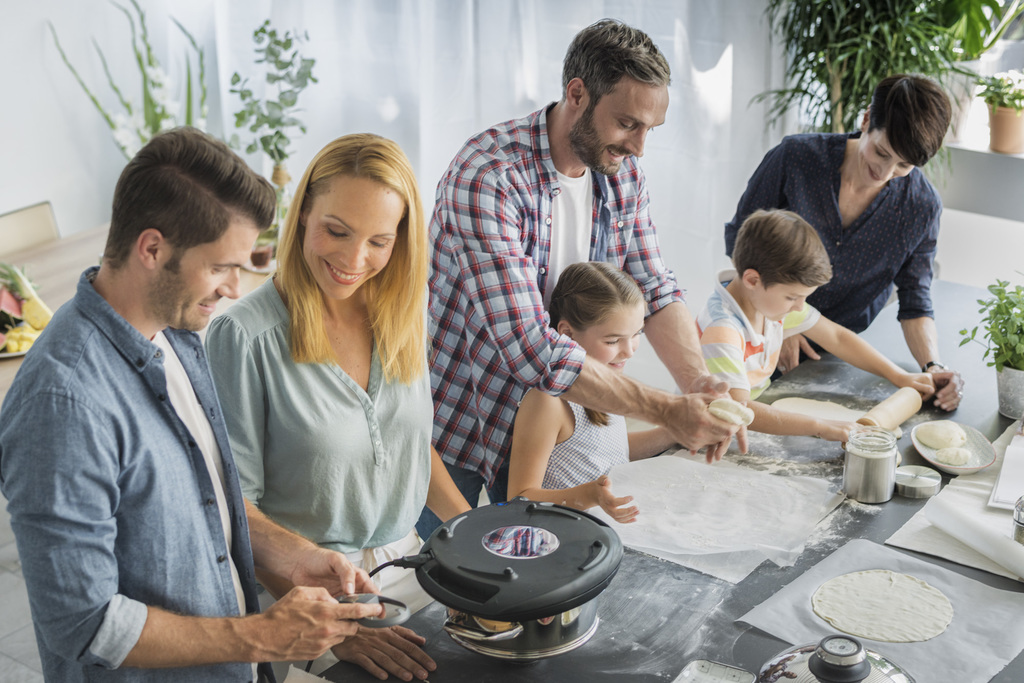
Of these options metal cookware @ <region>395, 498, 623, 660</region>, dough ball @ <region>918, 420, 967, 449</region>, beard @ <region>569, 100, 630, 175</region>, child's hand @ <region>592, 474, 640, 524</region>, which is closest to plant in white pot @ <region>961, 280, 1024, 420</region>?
dough ball @ <region>918, 420, 967, 449</region>

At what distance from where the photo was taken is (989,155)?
3.74 meters

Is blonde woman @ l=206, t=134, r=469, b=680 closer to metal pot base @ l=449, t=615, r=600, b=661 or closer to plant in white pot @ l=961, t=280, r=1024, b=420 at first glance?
metal pot base @ l=449, t=615, r=600, b=661

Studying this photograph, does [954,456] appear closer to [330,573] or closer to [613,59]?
[613,59]

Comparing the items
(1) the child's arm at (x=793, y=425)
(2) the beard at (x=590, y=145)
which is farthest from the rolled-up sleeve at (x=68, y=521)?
(1) the child's arm at (x=793, y=425)

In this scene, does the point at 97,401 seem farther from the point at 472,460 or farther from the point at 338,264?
the point at 472,460

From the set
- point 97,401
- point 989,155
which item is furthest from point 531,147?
point 989,155

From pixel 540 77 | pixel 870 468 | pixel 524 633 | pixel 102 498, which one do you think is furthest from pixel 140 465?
pixel 540 77

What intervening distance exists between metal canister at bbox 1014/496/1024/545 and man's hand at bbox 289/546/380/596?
3.66ft

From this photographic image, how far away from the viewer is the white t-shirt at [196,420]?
4.23 feet

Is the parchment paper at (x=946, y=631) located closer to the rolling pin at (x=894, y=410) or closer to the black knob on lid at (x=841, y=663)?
the black knob on lid at (x=841, y=663)

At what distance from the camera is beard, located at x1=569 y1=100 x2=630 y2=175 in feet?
6.17

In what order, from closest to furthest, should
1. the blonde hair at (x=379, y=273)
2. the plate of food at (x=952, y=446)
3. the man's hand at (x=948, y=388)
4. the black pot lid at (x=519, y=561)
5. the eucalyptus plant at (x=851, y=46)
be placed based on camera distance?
1. the black pot lid at (x=519, y=561)
2. the blonde hair at (x=379, y=273)
3. the plate of food at (x=952, y=446)
4. the man's hand at (x=948, y=388)
5. the eucalyptus plant at (x=851, y=46)

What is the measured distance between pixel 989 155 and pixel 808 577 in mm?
2872

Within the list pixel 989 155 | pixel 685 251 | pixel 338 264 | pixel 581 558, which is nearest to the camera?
pixel 581 558
